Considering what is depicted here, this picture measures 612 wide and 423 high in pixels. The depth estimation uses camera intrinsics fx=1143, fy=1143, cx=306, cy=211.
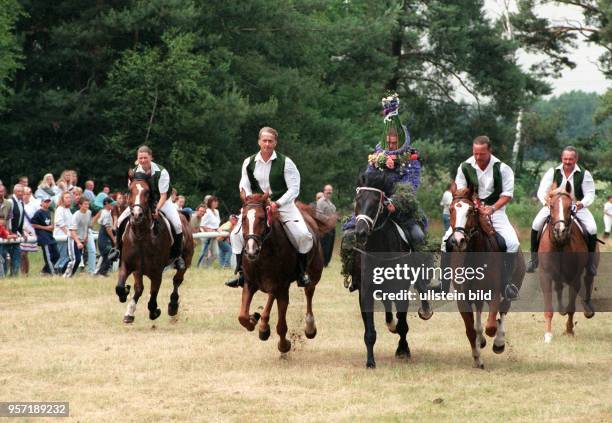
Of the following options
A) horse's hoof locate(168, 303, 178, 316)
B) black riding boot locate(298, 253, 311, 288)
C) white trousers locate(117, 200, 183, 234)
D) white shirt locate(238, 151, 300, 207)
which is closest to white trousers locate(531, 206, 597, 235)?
black riding boot locate(298, 253, 311, 288)

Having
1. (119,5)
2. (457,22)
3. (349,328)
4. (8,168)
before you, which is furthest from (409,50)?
(349,328)

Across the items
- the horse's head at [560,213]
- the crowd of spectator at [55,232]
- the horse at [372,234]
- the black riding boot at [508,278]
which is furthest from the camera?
the crowd of spectator at [55,232]

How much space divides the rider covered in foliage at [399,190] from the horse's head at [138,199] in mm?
3545

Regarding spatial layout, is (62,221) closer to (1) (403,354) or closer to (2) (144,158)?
(2) (144,158)

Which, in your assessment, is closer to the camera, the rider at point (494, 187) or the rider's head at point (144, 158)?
the rider at point (494, 187)

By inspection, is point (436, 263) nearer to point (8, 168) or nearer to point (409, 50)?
point (8, 168)

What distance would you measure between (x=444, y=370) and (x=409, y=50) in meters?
44.7

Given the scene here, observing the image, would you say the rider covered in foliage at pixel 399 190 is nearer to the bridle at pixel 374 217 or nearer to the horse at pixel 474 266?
the bridle at pixel 374 217

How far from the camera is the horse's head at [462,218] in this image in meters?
12.4

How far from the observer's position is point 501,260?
13352 mm

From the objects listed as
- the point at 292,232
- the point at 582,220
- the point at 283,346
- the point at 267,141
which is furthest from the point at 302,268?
the point at 582,220

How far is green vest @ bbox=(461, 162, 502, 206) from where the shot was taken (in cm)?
1327

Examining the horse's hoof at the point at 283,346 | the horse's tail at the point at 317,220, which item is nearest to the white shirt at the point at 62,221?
the horse's tail at the point at 317,220

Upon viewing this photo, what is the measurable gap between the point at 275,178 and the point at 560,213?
424 centimetres
